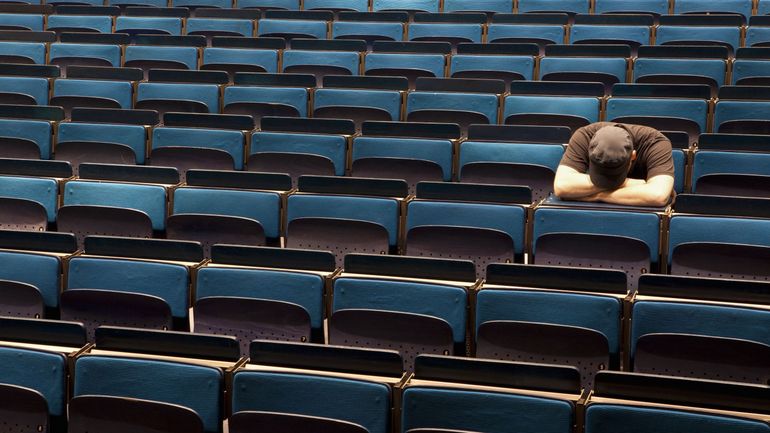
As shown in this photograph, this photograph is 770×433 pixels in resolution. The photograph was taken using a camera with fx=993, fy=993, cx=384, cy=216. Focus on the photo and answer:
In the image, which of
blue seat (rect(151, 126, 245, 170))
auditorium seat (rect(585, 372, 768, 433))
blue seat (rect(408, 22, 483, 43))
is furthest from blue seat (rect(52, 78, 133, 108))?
auditorium seat (rect(585, 372, 768, 433))

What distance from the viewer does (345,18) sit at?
2.21m

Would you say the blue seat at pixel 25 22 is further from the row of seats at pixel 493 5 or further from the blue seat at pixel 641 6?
the blue seat at pixel 641 6

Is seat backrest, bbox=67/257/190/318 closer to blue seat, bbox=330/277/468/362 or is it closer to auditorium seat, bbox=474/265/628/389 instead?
blue seat, bbox=330/277/468/362

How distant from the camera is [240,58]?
1.97 meters

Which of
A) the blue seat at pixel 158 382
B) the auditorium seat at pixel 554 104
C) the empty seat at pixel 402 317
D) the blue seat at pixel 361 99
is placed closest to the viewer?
the blue seat at pixel 158 382

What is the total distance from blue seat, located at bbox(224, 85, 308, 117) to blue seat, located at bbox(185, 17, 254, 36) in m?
0.47

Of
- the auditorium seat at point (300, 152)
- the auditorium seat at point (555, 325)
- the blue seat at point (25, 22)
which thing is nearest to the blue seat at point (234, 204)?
the auditorium seat at point (300, 152)

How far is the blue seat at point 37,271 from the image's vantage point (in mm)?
1121

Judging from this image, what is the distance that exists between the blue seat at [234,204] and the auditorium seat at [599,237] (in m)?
0.34

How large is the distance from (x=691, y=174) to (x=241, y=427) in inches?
32.2

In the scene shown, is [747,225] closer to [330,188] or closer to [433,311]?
[433,311]

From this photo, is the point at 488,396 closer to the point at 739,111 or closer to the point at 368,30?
the point at 739,111

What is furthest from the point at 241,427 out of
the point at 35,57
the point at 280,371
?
the point at 35,57

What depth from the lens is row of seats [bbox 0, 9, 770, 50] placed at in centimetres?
194
